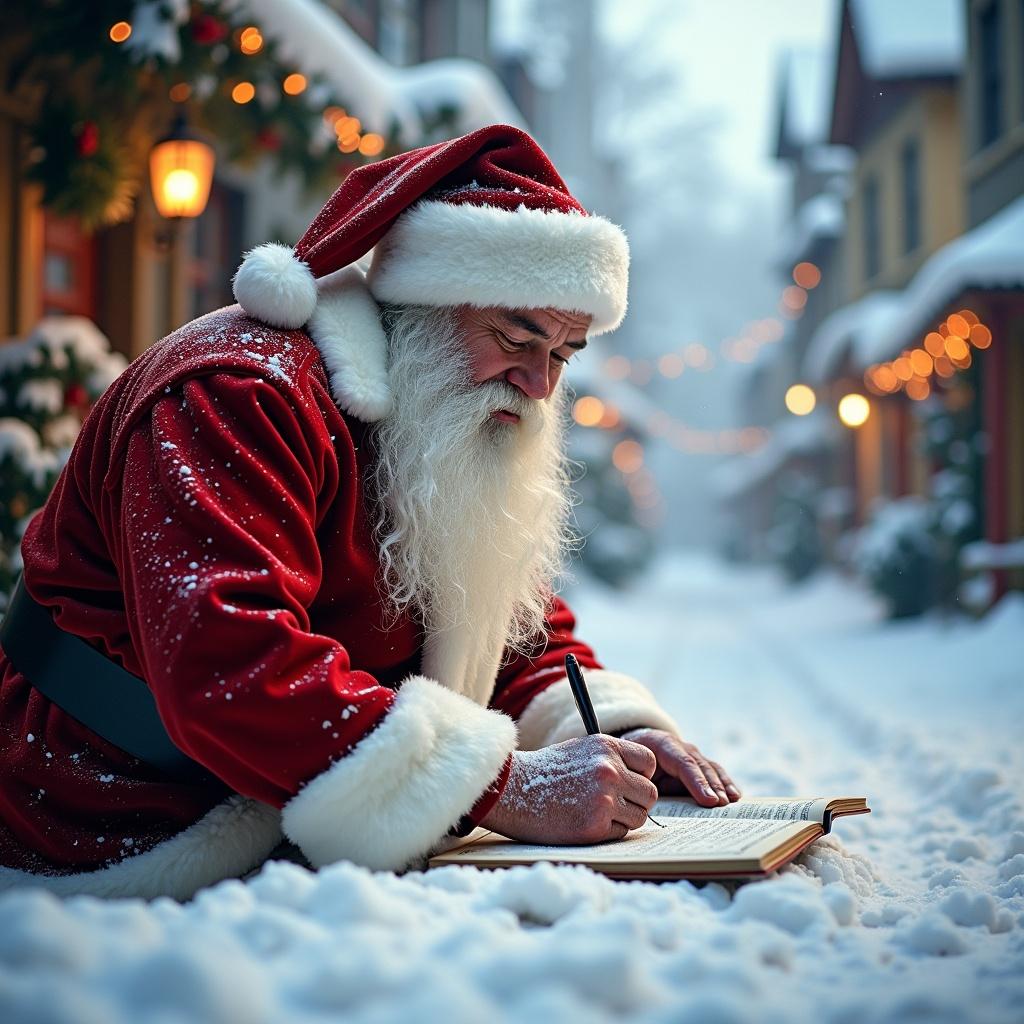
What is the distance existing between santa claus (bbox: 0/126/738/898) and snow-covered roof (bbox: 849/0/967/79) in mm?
15377

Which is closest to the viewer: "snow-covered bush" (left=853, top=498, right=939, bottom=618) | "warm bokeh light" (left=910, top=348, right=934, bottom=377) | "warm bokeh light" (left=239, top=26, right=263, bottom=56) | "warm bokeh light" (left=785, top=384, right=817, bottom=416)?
"warm bokeh light" (left=239, top=26, right=263, bottom=56)

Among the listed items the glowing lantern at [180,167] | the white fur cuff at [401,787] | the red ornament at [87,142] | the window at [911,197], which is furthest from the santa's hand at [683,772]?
the window at [911,197]

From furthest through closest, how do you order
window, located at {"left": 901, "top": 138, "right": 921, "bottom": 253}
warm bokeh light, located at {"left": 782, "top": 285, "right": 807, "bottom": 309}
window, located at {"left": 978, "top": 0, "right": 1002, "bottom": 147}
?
warm bokeh light, located at {"left": 782, "top": 285, "right": 807, "bottom": 309}
window, located at {"left": 901, "top": 138, "right": 921, "bottom": 253}
window, located at {"left": 978, "top": 0, "right": 1002, "bottom": 147}

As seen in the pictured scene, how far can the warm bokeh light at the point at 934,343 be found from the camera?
12328mm

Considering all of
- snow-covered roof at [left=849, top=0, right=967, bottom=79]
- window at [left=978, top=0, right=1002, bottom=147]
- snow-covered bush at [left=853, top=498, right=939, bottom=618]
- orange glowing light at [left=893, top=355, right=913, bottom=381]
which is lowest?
snow-covered bush at [left=853, top=498, right=939, bottom=618]

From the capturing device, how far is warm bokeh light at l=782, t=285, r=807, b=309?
27.6m

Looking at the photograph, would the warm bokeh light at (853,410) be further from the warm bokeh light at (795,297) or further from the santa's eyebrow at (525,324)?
the warm bokeh light at (795,297)

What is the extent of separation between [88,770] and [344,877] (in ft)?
2.27

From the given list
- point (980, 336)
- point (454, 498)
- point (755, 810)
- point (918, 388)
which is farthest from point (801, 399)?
point (454, 498)

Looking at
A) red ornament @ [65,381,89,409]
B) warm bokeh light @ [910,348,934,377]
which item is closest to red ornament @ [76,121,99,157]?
red ornament @ [65,381,89,409]

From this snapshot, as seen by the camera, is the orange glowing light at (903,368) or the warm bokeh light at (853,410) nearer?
the orange glowing light at (903,368)

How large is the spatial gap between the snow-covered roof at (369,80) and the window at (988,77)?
6309mm

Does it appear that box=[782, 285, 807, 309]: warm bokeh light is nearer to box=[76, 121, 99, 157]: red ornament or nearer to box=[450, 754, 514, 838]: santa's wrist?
box=[76, 121, 99, 157]: red ornament

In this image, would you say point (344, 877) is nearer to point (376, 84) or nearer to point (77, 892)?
point (77, 892)
